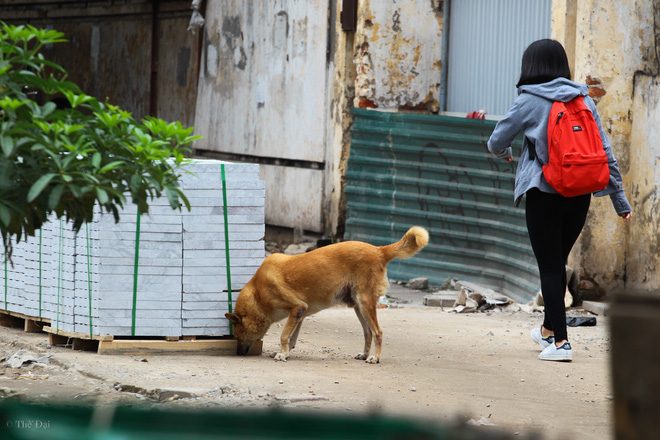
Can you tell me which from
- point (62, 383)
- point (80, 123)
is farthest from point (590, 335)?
point (80, 123)

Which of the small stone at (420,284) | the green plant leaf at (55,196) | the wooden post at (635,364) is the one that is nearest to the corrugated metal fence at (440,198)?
the small stone at (420,284)

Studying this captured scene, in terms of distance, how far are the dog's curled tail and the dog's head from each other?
1012 millimetres

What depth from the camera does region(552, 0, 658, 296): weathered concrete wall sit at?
7.98 metres

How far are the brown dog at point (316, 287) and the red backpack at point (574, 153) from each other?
1050 millimetres

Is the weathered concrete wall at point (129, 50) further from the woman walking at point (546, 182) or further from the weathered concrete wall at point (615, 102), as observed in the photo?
the woman walking at point (546, 182)

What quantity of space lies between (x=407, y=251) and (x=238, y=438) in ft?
15.6

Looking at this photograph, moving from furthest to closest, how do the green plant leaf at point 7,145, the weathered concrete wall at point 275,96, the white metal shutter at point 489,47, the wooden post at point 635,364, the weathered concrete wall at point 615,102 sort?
1. the weathered concrete wall at point 275,96
2. the white metal shutter at point 489,47
3. the weathered concrete wall at point 615,102
4. the green plant leaf at point 7,145
5. the wooden post at point 635,364

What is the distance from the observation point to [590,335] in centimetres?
707

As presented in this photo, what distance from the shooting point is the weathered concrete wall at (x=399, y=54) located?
10961 millimetres

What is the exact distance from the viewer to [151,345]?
6098 mm

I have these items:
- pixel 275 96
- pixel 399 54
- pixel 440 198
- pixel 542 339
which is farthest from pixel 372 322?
pixel 275 96

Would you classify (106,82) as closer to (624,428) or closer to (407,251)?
(407,251)

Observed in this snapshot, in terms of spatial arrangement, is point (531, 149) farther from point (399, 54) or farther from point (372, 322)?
point (399, 54)

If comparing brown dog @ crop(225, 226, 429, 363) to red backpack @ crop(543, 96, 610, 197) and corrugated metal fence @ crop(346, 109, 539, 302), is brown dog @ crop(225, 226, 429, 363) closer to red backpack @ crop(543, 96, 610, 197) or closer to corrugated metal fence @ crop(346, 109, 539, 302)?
red backpack @ crop(543, 96, 610, 197)
